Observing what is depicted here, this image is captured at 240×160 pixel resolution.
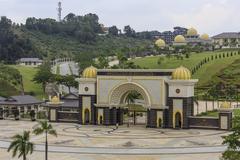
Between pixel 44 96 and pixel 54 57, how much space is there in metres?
57.2

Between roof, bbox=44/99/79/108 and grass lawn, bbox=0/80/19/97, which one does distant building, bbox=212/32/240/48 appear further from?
roof, bbox=44/99/79/108

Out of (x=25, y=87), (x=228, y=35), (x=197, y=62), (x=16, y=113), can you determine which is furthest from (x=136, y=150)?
(x=228, y=35)

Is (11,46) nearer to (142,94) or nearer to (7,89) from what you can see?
(7,89)

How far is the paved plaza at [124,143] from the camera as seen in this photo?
150 ft

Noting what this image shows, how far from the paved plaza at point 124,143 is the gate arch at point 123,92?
360 centimetres

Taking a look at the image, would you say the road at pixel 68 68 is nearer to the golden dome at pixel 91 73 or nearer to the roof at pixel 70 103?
the roof at pixel 70 103

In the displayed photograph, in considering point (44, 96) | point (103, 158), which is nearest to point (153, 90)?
point (103, 158)

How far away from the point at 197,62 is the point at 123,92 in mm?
62636

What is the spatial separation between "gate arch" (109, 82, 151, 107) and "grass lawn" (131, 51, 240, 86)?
4596 cm

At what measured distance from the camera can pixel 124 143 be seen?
51.8m

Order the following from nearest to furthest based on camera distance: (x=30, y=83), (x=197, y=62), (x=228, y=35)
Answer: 1. (x=30, y=83)
2. (x=197, y=62)
3. (x=228, y=35)

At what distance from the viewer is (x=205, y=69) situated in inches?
4683

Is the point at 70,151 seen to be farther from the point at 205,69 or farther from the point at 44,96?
the point at 205,69

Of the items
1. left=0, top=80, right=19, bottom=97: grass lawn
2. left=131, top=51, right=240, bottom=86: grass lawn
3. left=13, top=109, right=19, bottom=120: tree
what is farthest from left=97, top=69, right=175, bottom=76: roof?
left=131, top=51, right=240, bottom=86: grass lawn
